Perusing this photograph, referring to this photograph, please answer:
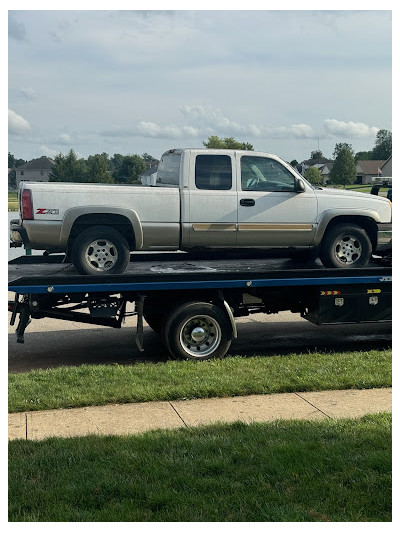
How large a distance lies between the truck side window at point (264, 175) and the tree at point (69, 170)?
7.02ft

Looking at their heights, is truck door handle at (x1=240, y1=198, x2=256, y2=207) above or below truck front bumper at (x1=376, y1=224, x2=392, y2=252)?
above

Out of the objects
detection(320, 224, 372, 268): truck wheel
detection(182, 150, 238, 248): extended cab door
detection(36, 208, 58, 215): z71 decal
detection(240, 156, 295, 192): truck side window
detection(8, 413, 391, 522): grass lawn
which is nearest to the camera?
detection(8, 413, 391, 522): grass lawn

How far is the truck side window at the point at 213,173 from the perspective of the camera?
930cm

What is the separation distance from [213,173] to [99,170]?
1.51 metres

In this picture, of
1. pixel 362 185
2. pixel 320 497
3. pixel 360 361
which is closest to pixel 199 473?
pixel 320 497

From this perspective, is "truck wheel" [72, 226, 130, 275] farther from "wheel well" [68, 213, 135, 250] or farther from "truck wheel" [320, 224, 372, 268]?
"truck wheel" [320, 224, 372, 268]

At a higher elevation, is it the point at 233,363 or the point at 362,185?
the point at 362,185

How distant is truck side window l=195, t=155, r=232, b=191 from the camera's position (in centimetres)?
930

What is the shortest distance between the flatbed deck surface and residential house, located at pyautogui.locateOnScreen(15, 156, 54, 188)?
122cm

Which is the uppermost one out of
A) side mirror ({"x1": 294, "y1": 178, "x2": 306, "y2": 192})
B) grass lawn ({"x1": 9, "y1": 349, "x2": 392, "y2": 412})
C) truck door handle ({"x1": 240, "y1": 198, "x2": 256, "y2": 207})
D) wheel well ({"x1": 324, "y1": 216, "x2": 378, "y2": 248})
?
side mirror ({"x1": 294, "y1": 178, "x2": 306, "y2": 192})

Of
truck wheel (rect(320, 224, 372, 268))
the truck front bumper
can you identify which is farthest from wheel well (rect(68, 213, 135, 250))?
the truck front bumper
